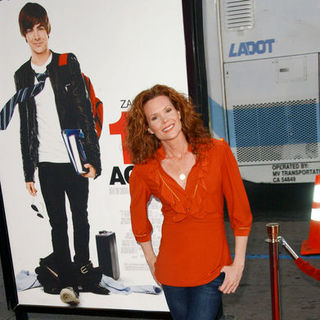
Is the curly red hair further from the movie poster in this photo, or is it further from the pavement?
the pavement

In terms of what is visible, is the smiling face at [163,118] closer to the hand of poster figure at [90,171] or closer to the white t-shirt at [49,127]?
the hand of poster figure at [90,171]

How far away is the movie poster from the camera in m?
3.36

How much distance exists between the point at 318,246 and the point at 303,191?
105 inches

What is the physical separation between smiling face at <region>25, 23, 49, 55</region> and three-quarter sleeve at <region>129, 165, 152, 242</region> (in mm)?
1547

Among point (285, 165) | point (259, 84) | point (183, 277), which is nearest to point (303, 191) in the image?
point (285, 165)

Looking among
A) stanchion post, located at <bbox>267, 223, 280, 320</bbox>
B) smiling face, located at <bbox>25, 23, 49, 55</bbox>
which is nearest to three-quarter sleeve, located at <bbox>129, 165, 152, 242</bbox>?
stanchion post, located at <bbox>267, 223, 280, 320</bbox>

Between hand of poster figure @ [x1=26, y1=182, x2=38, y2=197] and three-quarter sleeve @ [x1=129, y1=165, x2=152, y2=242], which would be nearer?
three-quarter sleeve @ [x1=129, y1=165, x2=152, y2=242]

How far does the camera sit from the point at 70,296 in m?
3.89

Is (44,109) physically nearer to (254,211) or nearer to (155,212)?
(155,212)

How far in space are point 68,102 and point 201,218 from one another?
170 cm

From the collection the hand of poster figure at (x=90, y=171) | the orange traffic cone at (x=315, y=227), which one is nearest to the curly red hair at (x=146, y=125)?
the hand of poster figure at (x=90, y=171)

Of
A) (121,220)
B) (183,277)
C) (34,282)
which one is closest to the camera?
(183,277)

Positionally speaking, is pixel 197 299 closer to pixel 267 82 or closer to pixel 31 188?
pixel 31 188

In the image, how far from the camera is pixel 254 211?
7.48 meters
